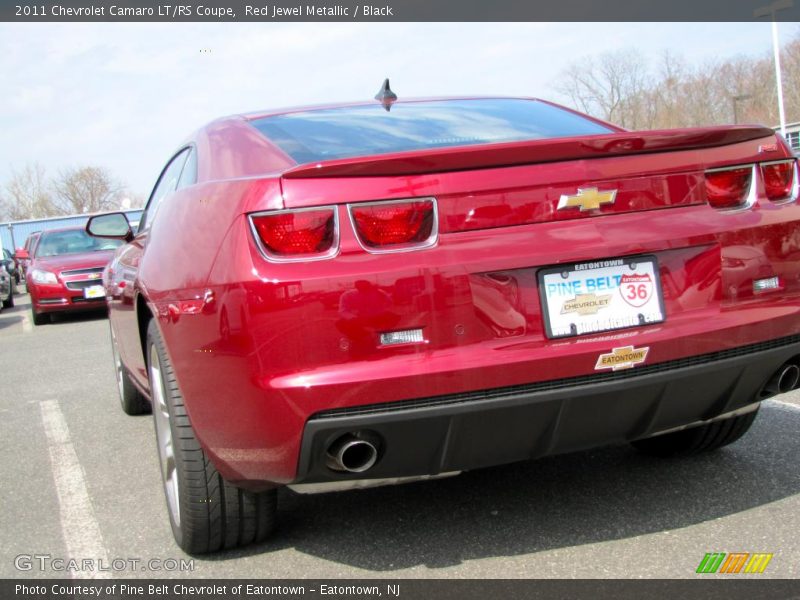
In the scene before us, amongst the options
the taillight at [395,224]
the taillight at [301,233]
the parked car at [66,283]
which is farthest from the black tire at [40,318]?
the taillight at [395,224]

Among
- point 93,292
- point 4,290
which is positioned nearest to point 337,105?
point 93,292

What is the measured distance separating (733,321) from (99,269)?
11.5m

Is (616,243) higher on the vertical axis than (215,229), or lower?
lower

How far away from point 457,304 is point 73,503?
221 cm

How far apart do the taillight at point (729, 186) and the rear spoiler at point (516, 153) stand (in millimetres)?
97

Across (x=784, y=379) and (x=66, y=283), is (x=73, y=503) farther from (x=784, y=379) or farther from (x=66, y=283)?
(x=66, y=283)

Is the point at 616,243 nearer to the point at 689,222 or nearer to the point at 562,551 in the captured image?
the point at 689,222

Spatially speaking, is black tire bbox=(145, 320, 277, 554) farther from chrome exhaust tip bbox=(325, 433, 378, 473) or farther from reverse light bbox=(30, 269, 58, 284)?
reverse light bbox=(30, 269, 58, 284)

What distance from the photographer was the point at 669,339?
8.09ft

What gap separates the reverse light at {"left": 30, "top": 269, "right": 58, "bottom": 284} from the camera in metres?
12.4

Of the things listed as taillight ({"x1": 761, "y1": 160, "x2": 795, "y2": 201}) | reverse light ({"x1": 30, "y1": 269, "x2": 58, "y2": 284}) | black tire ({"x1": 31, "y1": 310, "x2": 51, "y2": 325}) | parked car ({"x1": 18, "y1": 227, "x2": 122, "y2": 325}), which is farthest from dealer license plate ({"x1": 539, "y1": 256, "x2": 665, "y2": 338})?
black tire ({"x1": 31, "y1": 310, "x2": 51, "y2": 325})

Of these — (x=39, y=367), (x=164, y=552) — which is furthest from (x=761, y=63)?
(x=164, y=552)

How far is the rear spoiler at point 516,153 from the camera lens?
2.32 meters
